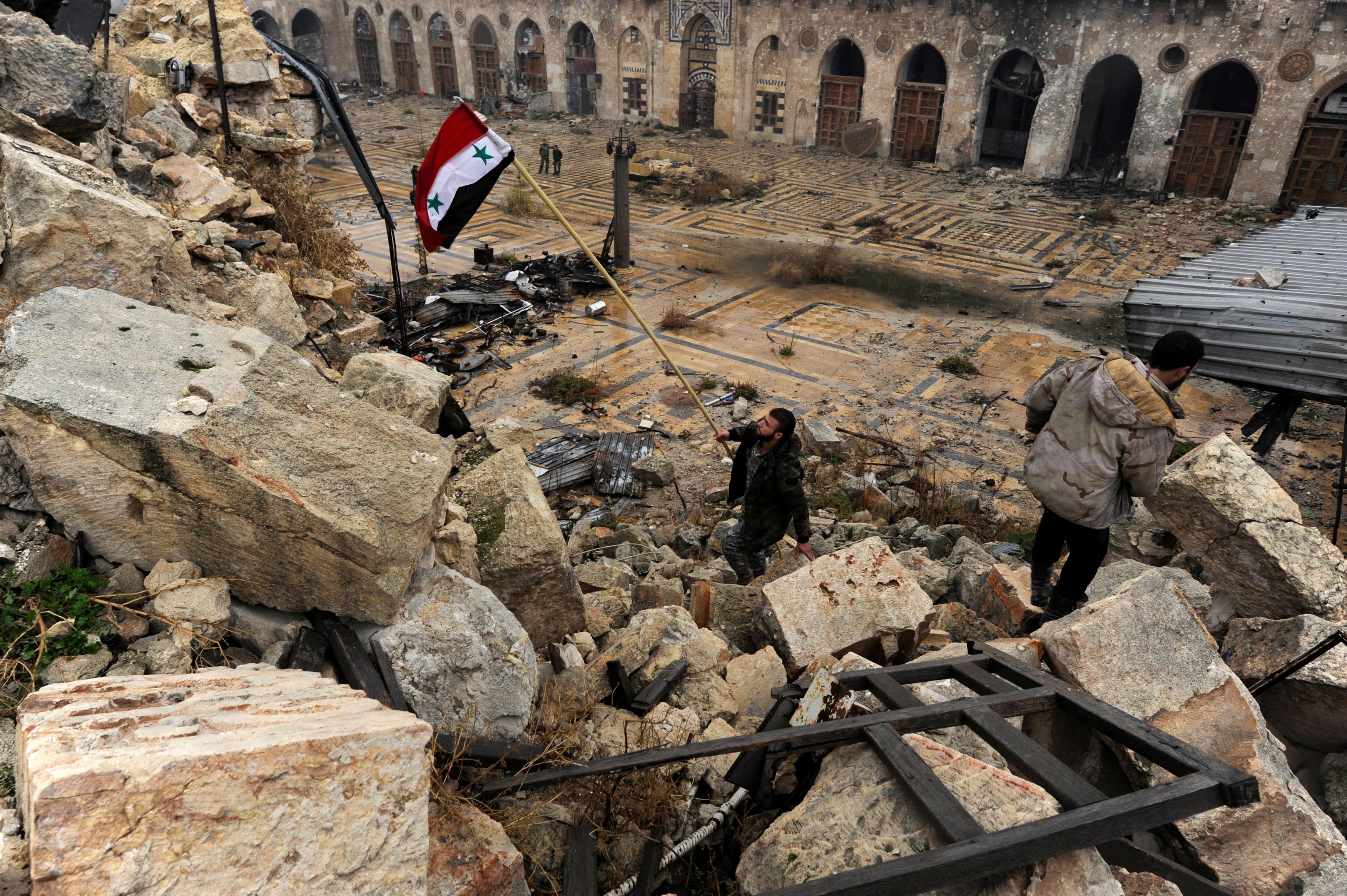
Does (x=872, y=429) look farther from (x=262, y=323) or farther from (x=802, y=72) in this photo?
(x=802, y=72)

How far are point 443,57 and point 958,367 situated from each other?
2838cm

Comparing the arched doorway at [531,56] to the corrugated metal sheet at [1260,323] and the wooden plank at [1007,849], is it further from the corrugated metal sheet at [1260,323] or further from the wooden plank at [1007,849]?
the wooden plank at [1007,849]

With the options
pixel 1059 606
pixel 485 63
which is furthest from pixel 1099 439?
pixel 485 63

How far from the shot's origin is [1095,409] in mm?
3865

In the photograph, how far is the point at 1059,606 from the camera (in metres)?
4.34

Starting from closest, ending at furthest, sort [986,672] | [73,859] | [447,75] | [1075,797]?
[73,859] < [1075,797] < [986,672] < [447,75]

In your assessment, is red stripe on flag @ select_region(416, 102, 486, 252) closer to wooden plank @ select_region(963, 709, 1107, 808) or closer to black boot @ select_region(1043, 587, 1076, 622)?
black boot @ select_region(1043, 587, 1076, 622)

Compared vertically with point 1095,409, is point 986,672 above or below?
below

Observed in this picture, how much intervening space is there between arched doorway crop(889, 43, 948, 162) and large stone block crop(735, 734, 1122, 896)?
22.9 metres

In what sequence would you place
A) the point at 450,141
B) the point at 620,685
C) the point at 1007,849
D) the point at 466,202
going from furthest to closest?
the point at 466,202, the point at 450,141, the point at 620,685, the point at 1007,849

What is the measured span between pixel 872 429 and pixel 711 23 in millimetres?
20205

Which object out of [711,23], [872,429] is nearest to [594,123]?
[711,23]

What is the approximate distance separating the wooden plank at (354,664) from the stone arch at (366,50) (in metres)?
36.2

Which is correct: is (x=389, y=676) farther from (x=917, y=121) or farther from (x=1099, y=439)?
(x=917, y=121)
